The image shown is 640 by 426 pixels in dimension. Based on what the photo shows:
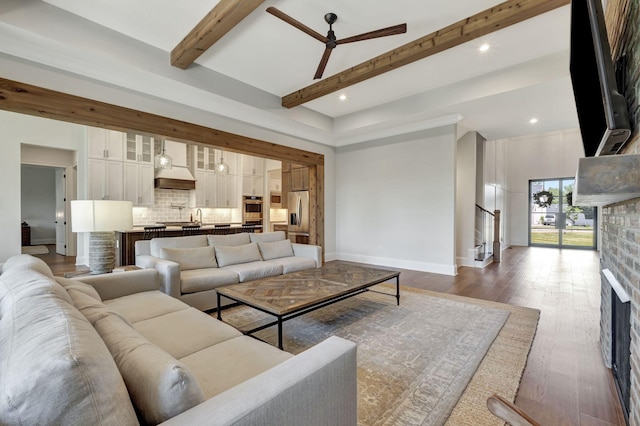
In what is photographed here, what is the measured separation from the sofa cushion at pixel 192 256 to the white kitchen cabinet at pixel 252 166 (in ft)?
18.5

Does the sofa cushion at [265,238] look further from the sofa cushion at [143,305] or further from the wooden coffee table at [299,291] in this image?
the sofa cushion at [143,305]

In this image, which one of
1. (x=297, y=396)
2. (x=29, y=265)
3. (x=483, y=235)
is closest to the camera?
(x=297, y=396)

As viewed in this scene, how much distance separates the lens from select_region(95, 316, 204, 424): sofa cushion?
80 cm

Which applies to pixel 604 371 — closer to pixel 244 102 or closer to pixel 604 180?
pixel 604 180

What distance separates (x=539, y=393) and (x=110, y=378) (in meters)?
2.39

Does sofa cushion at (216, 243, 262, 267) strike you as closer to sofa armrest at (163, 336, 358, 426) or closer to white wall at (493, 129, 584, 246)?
sofa armrest at (163, 336, 358, 426)

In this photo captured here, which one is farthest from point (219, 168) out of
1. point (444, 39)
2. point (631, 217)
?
point (631, 217)

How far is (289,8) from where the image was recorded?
2.89 m

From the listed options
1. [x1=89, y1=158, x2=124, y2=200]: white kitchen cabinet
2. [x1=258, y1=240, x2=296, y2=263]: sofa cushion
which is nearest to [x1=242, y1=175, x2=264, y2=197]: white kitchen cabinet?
[x1=89, y1=158, x2=124, y2=200]: white kitchen cabinet

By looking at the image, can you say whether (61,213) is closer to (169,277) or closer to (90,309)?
(169,277)

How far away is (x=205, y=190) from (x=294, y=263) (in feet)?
17.2

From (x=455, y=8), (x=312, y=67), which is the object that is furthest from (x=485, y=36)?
(x=312, y=67)

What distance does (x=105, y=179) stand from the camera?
625 cm

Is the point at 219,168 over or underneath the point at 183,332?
over
